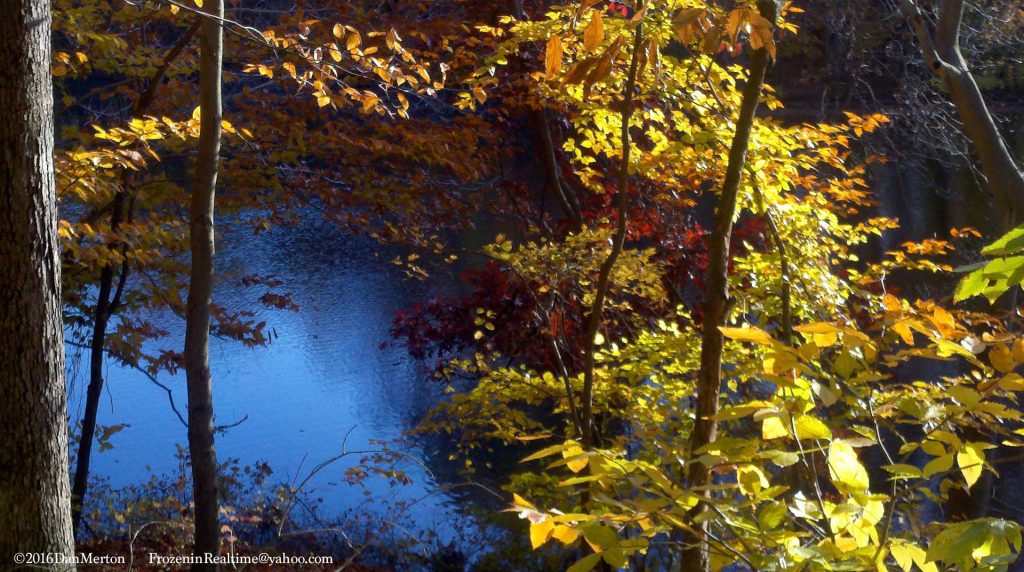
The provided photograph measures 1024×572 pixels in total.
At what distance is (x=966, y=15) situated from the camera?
8.31 metres

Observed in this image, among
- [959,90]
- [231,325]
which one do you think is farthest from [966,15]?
[231,325]

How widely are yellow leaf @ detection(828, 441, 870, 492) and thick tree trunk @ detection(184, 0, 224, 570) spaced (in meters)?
2.96

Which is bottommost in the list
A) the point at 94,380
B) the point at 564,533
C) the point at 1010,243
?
the point at 564,533

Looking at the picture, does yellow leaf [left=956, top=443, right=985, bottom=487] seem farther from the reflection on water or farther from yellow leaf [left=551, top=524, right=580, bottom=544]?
the reflection on water

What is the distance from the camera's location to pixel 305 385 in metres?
9.44

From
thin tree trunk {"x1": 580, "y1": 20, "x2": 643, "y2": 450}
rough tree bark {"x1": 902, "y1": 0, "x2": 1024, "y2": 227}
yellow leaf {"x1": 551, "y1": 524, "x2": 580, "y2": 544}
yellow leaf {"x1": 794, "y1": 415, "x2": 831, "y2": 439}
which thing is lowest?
yellow leaf {"x1": 551, "y1": 524, "x2": 580, "y2": 544}

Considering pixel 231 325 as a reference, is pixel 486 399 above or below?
below

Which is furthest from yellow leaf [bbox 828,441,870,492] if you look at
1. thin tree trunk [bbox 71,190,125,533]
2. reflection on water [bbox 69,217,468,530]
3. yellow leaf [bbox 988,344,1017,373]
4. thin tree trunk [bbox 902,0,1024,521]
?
reflection on water [bbox 69,217,468,530]

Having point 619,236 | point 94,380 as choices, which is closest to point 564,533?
point 619,236

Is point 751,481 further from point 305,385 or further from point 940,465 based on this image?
point 305,385

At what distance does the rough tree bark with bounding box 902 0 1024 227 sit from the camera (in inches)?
163

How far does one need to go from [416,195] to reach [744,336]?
529cm

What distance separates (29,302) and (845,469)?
6.63ft

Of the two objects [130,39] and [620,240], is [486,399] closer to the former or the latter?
[620,240]
